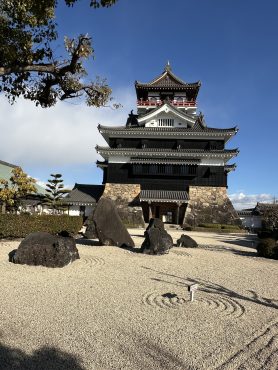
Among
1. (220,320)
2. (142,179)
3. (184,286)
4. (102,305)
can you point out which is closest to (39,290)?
(102,305)

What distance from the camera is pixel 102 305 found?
6238 millimetres

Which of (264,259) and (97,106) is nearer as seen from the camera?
(97,106)

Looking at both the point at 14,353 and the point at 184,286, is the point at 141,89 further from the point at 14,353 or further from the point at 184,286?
the point at 14,353

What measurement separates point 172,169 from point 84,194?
10516mm

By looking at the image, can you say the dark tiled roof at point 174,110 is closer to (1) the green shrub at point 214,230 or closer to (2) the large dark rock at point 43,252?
(1) the green shrub at point 214,230

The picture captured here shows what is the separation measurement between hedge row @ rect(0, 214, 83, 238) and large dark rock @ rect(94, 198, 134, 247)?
3549mm

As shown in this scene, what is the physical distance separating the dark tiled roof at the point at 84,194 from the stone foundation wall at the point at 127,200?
169 centimetres

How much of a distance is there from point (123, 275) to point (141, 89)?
36204 mm

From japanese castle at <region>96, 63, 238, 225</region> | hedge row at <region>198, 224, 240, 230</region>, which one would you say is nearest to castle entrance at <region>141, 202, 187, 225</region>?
japanese castle at <region>96, 63, 238, 225</region>

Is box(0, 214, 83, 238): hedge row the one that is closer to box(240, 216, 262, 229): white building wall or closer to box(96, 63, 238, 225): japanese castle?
box(96, 63, 238, 225): japanese castle

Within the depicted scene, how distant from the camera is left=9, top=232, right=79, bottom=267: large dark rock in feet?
32.2

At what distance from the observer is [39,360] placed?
403 centimetres

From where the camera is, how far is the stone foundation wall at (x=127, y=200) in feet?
114

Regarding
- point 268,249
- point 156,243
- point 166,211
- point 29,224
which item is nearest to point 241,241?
point 268,249
